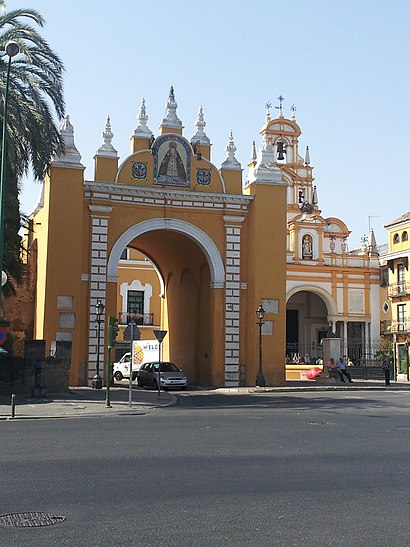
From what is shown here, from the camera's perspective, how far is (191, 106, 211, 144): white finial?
3457 centimetres

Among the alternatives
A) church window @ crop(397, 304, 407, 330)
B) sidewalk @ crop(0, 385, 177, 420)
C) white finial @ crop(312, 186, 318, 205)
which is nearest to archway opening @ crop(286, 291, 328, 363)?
church window @ crop(397, 304, 407, 330)

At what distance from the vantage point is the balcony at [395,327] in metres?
56.2

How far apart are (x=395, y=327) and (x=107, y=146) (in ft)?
107

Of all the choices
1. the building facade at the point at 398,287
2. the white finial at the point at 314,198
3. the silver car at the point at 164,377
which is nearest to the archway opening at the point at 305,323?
the building facade at the point at 398,287

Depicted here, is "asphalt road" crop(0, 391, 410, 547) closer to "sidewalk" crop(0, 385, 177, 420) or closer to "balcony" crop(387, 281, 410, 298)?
"sidewalk" crop(0, 385, 177, 420)

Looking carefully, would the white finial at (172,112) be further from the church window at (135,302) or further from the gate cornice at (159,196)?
the church window at (135,302)

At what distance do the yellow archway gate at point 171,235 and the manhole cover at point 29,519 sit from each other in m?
23.8

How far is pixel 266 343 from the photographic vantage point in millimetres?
33531

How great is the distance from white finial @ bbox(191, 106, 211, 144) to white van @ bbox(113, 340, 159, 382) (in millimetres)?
13220

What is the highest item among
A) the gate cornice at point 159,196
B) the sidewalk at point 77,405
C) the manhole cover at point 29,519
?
the gate cornice at point 159,196

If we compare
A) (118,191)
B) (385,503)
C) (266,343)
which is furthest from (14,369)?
(385,503)

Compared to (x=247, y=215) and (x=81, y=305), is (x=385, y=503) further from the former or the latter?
(x=247, y=215)

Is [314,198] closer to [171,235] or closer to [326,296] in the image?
[326,296]

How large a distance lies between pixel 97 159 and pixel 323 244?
105 feet
